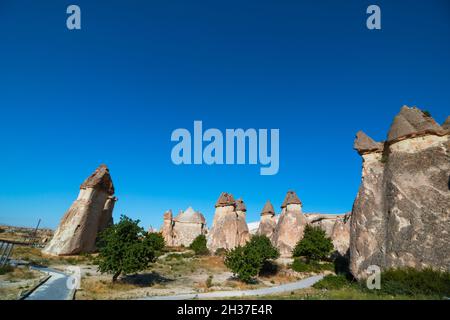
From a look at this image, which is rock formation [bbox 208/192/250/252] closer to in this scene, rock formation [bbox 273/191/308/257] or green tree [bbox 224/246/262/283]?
rock formation [bbox 273/191/308/257]

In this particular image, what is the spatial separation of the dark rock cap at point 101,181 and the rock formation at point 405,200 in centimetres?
2649

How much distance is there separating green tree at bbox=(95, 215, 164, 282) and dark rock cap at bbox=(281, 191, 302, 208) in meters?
23.7

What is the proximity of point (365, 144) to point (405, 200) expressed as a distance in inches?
191

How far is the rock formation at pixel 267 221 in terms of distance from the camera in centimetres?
4500

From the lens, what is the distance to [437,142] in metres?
15.1

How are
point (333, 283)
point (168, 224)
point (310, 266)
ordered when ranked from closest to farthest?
1. point (333, 283)
2. point (310, 266)
3. point (168, 224)

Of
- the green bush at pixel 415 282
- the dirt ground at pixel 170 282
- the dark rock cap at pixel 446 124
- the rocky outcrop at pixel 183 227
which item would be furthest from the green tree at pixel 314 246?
the rocky outcrop at pixel 183 227

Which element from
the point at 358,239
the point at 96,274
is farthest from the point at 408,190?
the point at 96,274

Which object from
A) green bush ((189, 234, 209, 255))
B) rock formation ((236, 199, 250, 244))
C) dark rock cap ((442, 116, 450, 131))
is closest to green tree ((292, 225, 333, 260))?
rock formation ((236, 199, 250, 244))

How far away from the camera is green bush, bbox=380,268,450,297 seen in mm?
11723

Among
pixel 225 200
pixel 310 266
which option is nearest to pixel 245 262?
pixel 310 266

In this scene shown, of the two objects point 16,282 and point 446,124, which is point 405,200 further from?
point 16,282

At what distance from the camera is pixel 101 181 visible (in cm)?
3136

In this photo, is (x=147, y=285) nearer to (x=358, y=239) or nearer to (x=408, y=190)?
(x=358, y=239)
